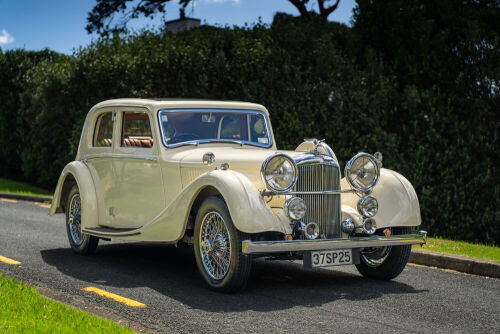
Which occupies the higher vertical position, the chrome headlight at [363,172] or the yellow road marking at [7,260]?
the chrome headlight at [363,172]

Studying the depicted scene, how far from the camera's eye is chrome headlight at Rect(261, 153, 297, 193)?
6.14 m

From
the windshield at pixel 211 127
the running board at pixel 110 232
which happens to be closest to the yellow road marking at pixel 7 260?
the running board at pixel 110 232

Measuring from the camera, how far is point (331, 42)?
45.4 ft

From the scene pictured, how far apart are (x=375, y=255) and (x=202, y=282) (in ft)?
6.28

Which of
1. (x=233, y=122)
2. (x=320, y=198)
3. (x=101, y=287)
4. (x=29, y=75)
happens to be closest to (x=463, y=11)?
(x=233, y=122)

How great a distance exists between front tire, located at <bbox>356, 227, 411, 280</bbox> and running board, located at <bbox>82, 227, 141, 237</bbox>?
8.35 ft

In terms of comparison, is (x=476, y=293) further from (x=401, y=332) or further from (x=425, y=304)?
(x=401, y=332)

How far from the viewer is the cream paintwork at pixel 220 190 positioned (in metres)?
5.97

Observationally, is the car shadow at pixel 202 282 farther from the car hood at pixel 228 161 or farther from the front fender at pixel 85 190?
the car hood at pixel 228 161

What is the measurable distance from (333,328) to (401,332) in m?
0.52

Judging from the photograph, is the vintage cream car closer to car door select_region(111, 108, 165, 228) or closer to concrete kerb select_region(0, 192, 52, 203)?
car door select_region(111, 108, 165, 228)

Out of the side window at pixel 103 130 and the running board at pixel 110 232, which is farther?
the side window at pixel 103 130

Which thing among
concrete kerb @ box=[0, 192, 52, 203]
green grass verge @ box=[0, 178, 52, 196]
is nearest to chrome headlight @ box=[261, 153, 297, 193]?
concrete kerb @ box=[0, 192, 52, 203]

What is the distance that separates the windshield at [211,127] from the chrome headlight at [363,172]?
1507 millimetres
